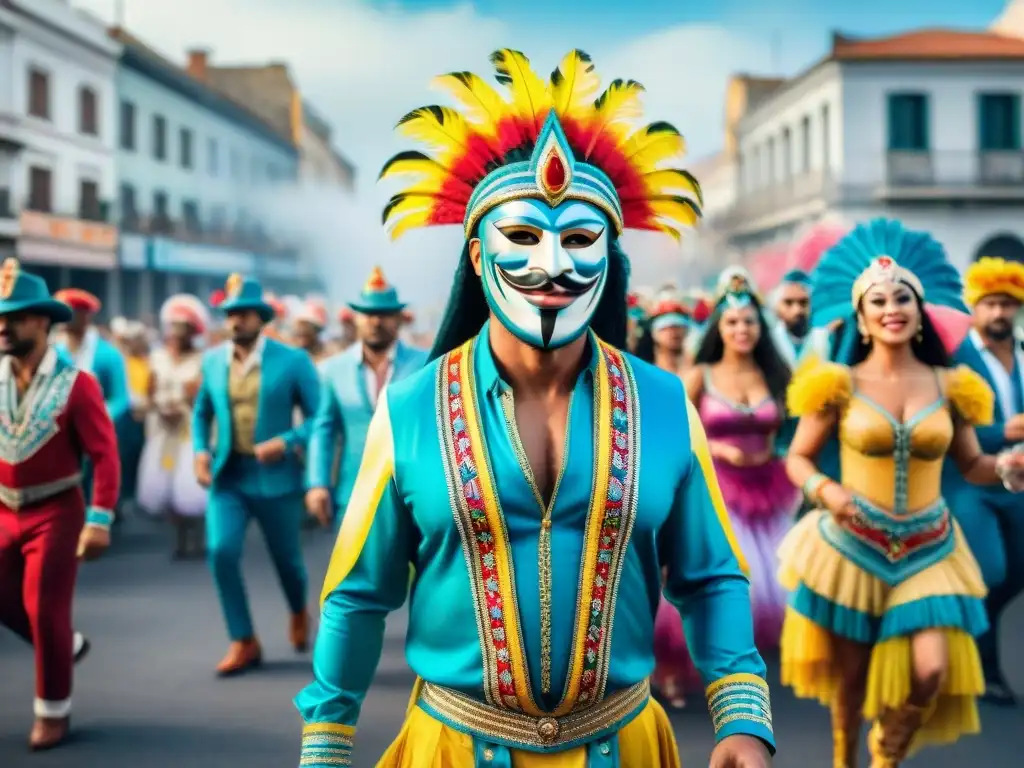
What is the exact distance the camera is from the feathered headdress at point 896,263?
589cm

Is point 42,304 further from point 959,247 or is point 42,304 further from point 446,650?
point 959,247

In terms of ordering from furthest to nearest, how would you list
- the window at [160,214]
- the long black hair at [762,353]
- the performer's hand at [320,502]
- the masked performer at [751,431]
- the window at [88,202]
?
the window at [160,214] → the window at [88,202] → the long black hair at [762,353] → the masked performer at [751,431] → the performer's hand at [320,502]

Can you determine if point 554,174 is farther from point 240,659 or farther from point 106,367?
point 106,367

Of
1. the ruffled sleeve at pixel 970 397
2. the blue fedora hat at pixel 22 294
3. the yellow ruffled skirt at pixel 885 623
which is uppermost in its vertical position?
the blue fedora hat at pixel 22 294

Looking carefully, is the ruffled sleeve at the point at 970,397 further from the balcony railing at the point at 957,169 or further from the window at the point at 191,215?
the window at the point at 191,215

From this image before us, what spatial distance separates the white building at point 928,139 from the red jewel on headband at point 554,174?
113 ft

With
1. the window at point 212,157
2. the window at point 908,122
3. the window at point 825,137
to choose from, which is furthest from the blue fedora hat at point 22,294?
the window at point 212,157

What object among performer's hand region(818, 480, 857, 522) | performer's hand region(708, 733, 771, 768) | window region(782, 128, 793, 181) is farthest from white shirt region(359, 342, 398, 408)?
window region(782, 128, 793, 181)

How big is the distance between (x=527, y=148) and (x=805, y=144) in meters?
38.1

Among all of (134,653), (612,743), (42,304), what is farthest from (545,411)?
(134,653)

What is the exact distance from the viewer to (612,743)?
3.03 m

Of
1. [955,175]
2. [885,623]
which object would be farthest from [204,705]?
[955,175]

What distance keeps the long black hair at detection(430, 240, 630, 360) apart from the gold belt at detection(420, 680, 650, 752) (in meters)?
0.84

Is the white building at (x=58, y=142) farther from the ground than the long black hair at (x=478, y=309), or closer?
farther from the ground
